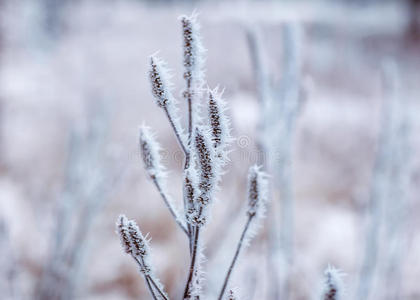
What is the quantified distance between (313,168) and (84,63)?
4.65m

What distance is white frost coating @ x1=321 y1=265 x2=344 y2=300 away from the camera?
414mm

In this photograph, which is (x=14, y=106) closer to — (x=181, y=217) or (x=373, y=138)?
(x=373, y=138)

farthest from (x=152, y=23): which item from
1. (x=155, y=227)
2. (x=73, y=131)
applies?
(x=73, y=131)

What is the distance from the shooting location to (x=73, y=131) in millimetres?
1201

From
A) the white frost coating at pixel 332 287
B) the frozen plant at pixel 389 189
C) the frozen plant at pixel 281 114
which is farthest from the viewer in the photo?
the frozen plant at pixel 389 189

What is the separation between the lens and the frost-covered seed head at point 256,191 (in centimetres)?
48

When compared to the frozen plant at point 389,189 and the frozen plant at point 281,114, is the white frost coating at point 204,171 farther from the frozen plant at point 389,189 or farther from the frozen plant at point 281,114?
the frozen plant at point 389,189

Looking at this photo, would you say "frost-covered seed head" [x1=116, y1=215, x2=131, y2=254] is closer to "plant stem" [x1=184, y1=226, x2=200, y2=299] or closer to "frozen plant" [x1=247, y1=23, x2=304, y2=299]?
"plant stem" [x1=184, y1=226, x2=200, y2=299]

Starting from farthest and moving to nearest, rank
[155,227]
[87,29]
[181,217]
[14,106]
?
[87,29], [14,106], [155,227], [181,217]

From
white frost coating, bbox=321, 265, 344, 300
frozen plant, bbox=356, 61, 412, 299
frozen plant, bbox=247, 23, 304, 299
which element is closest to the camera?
white frost coating, bbox=321, 265, 344, 300

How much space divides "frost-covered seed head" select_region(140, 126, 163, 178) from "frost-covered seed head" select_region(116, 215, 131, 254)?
7 cm

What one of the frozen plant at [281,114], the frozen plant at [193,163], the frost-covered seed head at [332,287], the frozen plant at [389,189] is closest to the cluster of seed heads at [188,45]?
the frozen plant at [193,163]

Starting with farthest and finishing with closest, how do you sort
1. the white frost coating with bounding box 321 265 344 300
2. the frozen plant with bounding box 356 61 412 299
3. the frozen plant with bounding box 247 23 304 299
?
the frozen plant with bounding box 356 61 412 299 → the frozen plant with bounding box 247 23 304 299 → the white frost coating with bounding box 321 265 344 300

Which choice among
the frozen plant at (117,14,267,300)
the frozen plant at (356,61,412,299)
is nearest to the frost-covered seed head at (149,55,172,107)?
the frozen plant at (117,14,267,300)
